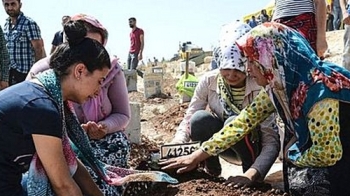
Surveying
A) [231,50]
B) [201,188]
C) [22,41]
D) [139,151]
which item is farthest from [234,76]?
[22,41]

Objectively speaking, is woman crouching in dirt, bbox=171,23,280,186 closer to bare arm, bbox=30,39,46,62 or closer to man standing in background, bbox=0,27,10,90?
man standing in background, bbox=0,27,10,90

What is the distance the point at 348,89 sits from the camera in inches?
127

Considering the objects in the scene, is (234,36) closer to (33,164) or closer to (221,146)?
(221,146)

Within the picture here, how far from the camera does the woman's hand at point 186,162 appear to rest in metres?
3.98

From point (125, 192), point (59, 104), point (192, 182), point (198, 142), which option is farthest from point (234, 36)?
point (59, 104)

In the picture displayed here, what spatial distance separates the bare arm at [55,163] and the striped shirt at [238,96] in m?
1.71

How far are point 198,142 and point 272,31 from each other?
45.4 inches

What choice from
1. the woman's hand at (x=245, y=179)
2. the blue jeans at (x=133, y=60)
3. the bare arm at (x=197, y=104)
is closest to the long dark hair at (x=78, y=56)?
the woman's hand at (x=245, y=179)

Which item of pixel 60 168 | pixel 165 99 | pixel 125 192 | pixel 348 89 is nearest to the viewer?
pixel 60 168

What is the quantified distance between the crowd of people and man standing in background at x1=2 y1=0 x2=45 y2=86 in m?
2.50

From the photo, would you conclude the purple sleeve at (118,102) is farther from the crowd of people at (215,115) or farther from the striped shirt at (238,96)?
the striped shirt at (238,96)

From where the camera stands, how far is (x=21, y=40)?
646 centimetres

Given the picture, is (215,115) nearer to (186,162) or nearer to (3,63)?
(186,162)

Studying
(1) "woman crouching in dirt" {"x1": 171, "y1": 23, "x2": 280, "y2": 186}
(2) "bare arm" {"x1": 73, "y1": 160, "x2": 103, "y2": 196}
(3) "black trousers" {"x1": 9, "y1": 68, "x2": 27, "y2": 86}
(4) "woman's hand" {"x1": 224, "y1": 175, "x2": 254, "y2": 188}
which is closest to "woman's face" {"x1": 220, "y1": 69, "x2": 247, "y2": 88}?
(1) "woman crouching in dirt" {"x1": 171, "y1": 23, "x2": 280, "y2": 186}
